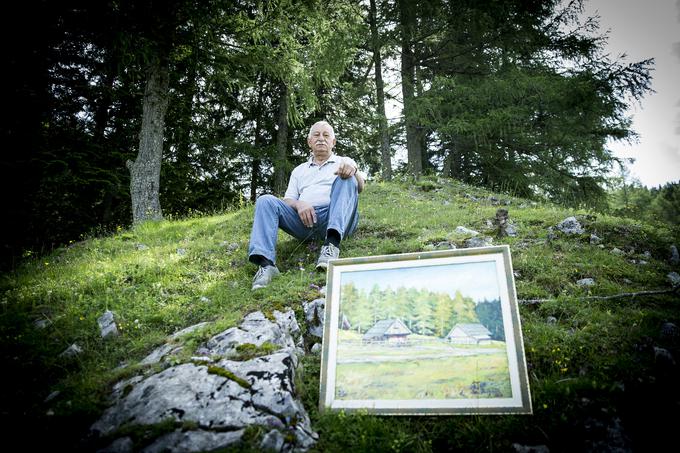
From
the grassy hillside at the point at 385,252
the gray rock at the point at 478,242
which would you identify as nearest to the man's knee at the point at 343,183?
the grassy hillside at the point at 385,252

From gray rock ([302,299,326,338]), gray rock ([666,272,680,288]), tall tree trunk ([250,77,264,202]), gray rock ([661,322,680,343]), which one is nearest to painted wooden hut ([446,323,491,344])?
gray rock ([302,299,326,338])

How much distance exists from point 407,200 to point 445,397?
706 cm

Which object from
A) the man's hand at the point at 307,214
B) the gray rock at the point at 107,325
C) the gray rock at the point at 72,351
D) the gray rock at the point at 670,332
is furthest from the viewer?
the man's hand at the point at 307,214

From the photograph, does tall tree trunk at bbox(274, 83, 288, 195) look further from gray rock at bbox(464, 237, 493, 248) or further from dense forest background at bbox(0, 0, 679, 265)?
gray rock at bbox(464, 237, 493, 248)

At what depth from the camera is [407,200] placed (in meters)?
8.89

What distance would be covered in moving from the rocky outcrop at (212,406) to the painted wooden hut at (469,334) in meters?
1.07

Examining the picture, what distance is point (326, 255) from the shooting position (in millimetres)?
4172

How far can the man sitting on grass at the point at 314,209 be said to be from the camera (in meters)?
4.21

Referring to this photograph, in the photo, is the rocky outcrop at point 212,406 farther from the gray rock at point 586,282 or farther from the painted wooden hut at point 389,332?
the gray rock at point 586,282

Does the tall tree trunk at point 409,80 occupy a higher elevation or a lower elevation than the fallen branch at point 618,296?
higher

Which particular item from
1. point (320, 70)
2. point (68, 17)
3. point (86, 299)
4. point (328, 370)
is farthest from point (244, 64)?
point (328, 370)

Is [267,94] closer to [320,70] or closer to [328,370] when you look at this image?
[320,70]

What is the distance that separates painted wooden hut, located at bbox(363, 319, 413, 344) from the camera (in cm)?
240

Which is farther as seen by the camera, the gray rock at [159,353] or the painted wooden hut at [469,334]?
the gray rock at [159,353]
